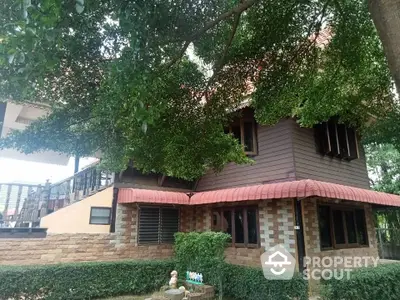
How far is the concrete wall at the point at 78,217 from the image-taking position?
891cm

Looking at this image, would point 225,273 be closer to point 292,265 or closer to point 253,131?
point 292,265

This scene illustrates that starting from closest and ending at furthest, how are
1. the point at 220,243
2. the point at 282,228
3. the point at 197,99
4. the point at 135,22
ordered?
the point at 135,22 < the point at 197,99 < the point at 220,243 < the point at 282,228

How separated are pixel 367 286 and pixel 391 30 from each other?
21.5ft

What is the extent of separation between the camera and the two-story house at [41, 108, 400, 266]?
8352 mm

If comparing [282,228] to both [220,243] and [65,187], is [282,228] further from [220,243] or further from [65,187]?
[65,187]

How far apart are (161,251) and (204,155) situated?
6222mm

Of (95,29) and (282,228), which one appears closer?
(95,29)

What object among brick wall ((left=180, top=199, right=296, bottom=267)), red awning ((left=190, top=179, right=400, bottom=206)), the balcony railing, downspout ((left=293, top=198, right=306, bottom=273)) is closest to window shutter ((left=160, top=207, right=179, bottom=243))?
red awning ((left=190, top=179, right=400, bottom=206))

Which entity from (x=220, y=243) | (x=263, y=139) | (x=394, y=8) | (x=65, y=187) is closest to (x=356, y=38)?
(x=394, y=8)

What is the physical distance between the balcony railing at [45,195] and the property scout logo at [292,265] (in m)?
5.61

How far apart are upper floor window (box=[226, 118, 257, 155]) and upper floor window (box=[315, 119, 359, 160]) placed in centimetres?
203

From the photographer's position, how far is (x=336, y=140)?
978 cm

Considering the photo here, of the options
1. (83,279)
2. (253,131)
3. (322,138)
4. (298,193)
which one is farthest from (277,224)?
(83,279)

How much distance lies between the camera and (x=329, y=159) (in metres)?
9.84
